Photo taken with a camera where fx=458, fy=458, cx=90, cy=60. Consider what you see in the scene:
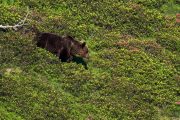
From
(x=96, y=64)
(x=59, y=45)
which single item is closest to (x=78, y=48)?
(x=59, y=45)

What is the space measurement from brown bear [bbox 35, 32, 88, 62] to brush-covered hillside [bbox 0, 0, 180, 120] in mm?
350

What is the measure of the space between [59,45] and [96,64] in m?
2.31

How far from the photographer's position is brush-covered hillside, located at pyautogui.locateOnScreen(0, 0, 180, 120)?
2302 centimetres

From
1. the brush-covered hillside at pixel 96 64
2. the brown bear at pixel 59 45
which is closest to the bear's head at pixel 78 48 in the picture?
the brown bear at pixel 59 45

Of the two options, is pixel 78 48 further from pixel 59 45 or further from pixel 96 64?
pixel 96 64

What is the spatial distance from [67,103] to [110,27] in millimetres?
6633

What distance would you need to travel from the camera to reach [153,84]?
2511 cm

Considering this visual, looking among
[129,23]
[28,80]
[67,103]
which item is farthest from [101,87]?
[129,23]

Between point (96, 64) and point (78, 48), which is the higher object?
point (78, 48)

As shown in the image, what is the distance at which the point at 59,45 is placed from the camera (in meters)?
25.2

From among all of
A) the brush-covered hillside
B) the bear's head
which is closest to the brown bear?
the bear's head

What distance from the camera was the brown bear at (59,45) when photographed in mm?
25094

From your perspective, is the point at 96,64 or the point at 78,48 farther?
the point at 96,64

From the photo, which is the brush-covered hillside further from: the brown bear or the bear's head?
the bear's head
